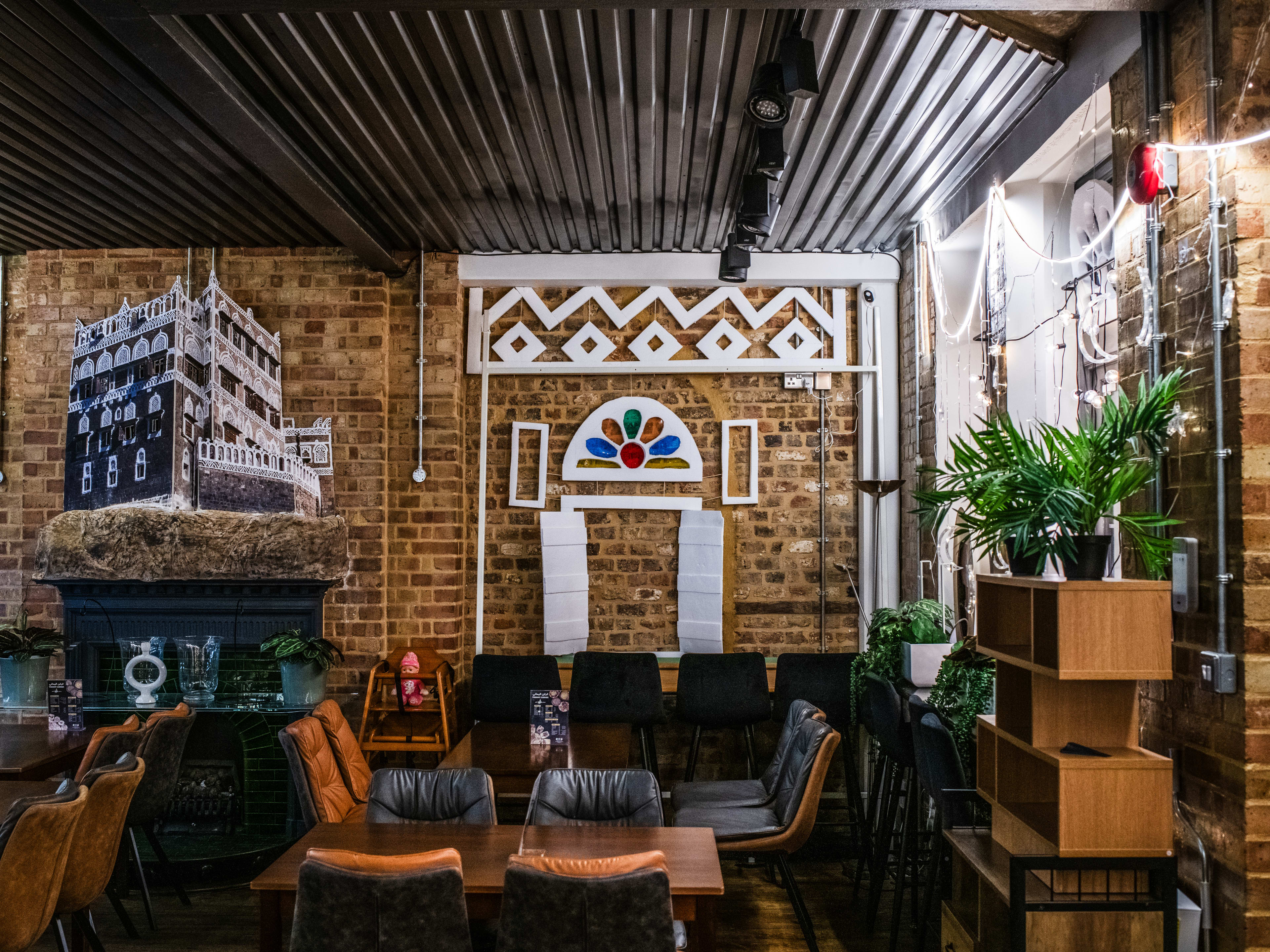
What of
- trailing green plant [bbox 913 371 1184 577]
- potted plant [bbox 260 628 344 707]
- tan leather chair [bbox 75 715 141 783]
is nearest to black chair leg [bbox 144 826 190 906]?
tan leather chair [bbox 75 715 141 783]

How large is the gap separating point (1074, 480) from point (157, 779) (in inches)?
159

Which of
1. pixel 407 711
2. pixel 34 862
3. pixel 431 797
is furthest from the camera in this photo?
pixel 407 711

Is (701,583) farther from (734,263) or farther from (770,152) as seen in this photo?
(770,152)

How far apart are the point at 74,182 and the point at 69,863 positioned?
312 centimetres

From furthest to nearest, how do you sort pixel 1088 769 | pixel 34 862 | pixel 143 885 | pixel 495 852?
pixel 143 885 → pixel 495 852 → pixel 34 862 → pixel 1088 769

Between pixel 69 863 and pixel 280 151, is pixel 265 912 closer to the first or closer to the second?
pixel 69 863

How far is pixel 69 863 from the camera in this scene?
3305 mm

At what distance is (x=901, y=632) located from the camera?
463 cm

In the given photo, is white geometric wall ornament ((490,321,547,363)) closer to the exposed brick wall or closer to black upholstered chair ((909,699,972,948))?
the exposed brick wall

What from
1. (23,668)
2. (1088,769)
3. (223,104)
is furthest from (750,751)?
(223,104)

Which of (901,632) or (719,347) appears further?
(719,347)

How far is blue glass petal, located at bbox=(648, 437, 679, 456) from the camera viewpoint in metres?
5.93

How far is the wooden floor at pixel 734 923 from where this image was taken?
4008 mm

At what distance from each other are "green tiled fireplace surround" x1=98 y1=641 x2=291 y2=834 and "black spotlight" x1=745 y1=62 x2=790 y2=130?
405 centimetres
